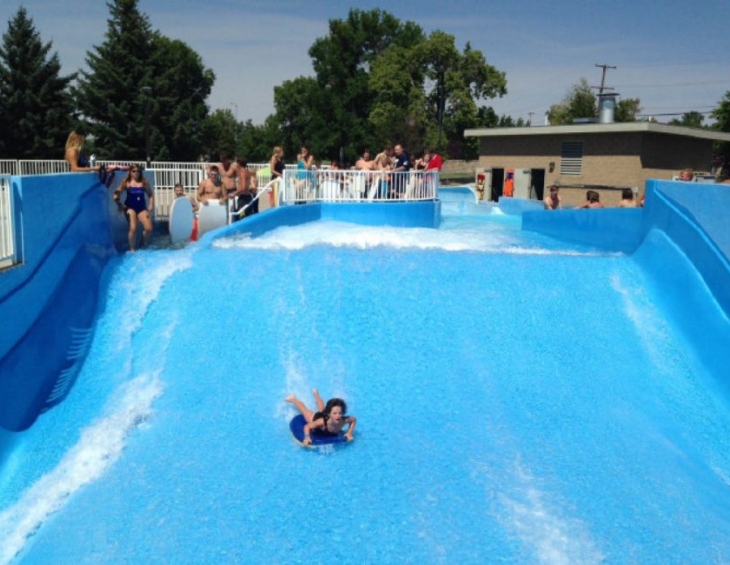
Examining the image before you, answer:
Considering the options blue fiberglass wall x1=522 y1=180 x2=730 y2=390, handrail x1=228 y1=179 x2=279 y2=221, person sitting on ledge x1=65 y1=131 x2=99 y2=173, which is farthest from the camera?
handrail x1=228 y1=179 x2=279 y2=221

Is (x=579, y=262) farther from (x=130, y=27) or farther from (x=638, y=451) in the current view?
(x=130, y=27)

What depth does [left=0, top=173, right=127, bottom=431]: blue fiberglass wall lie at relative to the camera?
698 cm

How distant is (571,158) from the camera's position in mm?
24062

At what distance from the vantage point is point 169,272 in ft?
31.4

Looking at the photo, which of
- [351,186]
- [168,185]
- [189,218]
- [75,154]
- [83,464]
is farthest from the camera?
[168,185]

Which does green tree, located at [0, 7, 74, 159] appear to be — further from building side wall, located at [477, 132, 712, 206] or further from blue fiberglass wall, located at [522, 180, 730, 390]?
blue fiberglass wall, located at [522, 180, 730, 390]

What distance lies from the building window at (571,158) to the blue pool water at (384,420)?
14.2m

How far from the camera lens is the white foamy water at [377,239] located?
11.7 m

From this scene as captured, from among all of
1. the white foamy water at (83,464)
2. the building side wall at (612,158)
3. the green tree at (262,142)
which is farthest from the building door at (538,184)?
the green tree at (262,142)

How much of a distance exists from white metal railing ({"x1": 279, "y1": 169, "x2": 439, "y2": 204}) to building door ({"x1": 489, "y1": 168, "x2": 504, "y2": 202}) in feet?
37.7

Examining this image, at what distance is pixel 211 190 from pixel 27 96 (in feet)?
82.4

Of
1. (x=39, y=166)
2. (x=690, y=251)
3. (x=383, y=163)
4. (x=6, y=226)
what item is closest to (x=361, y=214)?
(x=383, y=163)

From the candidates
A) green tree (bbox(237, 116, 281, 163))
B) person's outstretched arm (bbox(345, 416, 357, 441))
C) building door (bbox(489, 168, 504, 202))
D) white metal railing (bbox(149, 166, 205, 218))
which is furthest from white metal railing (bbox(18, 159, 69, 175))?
green tree (bbox(237, 116, 281, 163))

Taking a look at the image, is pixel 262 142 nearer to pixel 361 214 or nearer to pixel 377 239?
pixel 361 214
